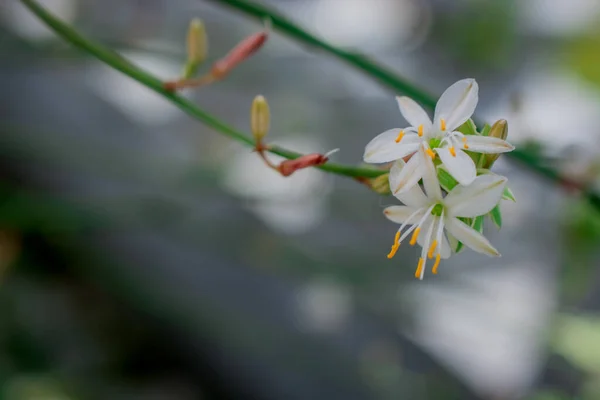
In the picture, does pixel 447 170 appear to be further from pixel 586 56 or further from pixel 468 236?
pixel 586 56

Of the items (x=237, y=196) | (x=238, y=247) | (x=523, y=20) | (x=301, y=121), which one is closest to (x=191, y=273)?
(x=238, y=247)

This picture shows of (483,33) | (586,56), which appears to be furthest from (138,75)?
(483,33)

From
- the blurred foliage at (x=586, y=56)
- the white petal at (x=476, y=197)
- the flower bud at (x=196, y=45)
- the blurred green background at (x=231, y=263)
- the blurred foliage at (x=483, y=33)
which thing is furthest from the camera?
the blurred foliage at (x=483, y=33)

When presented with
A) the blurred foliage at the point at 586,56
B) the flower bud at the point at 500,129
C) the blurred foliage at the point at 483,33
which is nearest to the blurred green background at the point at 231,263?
the blurred foliage at the point at 586,56

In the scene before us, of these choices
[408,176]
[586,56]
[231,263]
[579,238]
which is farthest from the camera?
[586,56]

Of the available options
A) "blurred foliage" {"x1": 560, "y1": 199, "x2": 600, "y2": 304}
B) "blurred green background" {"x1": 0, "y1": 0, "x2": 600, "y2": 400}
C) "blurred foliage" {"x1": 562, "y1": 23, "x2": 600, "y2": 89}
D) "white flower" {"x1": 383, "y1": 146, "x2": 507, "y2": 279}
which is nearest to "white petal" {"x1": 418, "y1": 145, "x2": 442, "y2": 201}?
"white flower" {"x1": 383, "y1": 146, "x2": 507, "y2": 279}

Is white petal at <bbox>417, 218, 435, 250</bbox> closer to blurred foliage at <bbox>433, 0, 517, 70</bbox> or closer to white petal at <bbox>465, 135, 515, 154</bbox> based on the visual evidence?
white petal at <bbox>465, 135, 515, 154</bbox>

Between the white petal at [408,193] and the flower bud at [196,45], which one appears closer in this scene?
the white petal at [408,193]

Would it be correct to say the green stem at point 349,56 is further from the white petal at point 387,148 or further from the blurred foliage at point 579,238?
the blurred foliage at point 579,238
